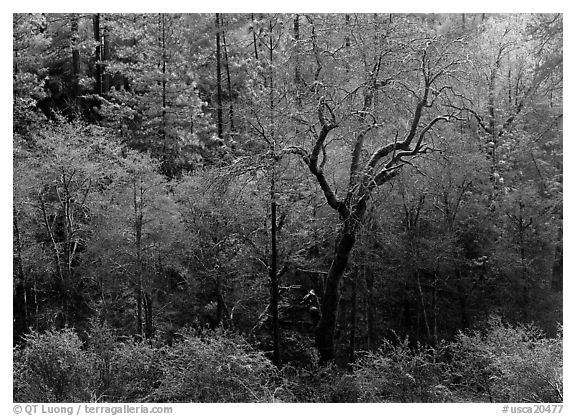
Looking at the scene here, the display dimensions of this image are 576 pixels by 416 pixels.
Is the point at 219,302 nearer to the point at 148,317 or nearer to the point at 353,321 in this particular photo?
the point at 148,317

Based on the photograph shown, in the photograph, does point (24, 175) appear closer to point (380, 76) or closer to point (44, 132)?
point (44, 132)

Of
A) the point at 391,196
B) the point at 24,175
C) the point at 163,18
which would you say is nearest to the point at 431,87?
the point at 391,196

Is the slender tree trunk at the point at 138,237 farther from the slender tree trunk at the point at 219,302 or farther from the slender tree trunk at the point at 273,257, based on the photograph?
the slender tree trunk at the point at 273,257

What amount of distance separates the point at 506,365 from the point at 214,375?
10.1 ft

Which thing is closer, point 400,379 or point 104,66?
point 400,379

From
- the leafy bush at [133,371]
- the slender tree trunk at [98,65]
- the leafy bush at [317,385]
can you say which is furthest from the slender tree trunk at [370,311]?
the slender tree trunk at [98,65]

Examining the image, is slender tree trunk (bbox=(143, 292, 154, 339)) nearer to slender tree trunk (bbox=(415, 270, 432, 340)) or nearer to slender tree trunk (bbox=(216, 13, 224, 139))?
slender tree trunk (bbox=(216, 13, 224, 139))

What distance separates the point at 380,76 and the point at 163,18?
4530 mm

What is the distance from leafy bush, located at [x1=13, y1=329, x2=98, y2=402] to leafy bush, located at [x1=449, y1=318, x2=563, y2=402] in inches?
160

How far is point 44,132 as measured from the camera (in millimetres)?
8508

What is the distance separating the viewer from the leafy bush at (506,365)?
5262mm

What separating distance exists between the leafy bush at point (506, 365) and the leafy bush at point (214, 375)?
87.1 inches

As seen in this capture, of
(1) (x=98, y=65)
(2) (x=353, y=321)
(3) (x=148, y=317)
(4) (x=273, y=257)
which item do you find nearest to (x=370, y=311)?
(2) (x=353, y=321)

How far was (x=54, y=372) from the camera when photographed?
5.68 meters
